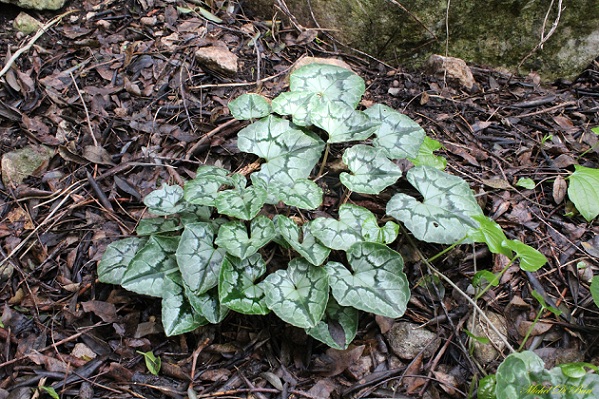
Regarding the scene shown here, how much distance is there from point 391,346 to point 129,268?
132 cm

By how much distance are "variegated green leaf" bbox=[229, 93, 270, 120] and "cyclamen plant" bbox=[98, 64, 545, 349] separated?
11 cm

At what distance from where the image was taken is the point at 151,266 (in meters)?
2.35

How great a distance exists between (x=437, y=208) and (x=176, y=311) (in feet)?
4.48

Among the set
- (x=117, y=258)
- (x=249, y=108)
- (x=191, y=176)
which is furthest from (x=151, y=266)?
(x=249, y=108)

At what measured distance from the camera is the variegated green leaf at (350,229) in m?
2.30

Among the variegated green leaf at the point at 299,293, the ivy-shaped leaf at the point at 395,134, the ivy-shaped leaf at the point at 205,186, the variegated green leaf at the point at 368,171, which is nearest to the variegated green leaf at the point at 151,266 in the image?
the ivy-shaped leaf at the point at 205,186

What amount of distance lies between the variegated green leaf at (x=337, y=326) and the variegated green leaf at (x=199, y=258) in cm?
52

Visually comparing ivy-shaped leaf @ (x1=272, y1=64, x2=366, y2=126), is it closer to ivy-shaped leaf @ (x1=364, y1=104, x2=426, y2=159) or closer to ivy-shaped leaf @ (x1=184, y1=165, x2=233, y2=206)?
ivy-shaped leaf @ (x1=364, y1=104, x2=426, y2=159)

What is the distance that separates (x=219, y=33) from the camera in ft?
11.8

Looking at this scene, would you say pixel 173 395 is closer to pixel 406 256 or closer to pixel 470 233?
pixel 406 256

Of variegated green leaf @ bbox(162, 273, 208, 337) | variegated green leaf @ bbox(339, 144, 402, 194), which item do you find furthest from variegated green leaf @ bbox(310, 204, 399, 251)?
variegated green leaf @ bbox(162, 273, 208, 337)

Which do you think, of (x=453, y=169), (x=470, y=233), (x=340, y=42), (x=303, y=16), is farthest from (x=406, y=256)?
(x=303, y=16)

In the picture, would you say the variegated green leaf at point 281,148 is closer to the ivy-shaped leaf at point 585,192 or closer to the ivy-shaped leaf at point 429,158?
the ivy-shaped leaf at point 429,158

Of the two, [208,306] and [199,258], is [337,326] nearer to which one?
[208,306]
